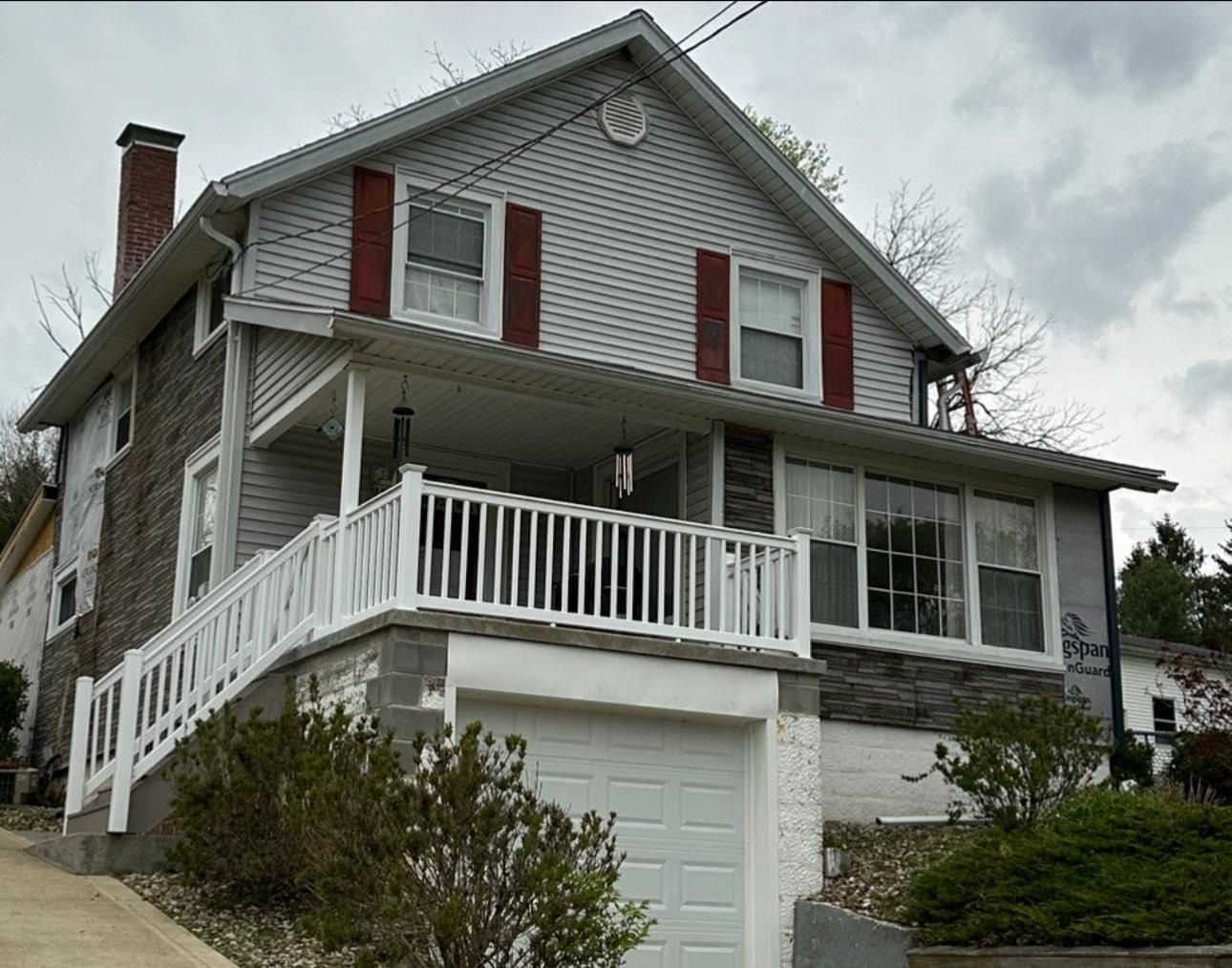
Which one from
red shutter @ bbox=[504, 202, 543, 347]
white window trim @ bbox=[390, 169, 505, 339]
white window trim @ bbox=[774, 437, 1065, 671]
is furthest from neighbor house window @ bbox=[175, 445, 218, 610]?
white window trim @ bbox=[774, 437, 1065, 671]

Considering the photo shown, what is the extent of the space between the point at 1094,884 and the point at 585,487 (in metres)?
7.83

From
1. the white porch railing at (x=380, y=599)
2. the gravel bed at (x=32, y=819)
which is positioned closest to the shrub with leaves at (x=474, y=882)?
the white porch railing at (x=380, y=599)

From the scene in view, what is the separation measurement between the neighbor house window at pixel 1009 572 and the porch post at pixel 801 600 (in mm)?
3733

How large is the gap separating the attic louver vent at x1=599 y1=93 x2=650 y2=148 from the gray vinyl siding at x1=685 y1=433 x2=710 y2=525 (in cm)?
381

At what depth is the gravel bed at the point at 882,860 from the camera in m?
11.4

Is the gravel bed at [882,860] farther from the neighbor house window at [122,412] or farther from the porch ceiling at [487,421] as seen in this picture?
the neighbor house window at [122,412]

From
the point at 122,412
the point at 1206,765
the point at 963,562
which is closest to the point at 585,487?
the point at 963,562

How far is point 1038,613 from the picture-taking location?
16.2m

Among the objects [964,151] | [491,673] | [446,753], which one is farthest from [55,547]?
[964,151]

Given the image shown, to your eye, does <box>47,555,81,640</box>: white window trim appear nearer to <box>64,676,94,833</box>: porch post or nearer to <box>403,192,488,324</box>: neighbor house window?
<box>403,192,488,324</box>: neighbor house window

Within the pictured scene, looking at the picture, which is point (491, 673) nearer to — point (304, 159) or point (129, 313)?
point (304, 159)

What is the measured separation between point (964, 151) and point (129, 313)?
11267 mm

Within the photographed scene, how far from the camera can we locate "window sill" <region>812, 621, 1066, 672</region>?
14789 mm

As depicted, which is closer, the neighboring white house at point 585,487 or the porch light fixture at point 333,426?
the neighboring white house at point 585,487
